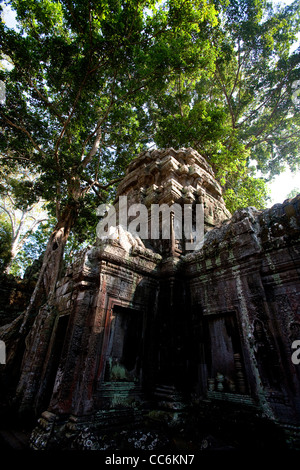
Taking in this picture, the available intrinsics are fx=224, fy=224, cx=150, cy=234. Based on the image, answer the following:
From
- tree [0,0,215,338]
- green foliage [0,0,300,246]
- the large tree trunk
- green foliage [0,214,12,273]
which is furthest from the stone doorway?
green foliage [0,214,12,273]

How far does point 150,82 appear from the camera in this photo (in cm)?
844

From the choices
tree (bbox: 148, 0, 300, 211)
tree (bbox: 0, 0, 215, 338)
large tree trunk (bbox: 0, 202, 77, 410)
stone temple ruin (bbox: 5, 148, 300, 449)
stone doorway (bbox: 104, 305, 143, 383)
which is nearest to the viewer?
stone temple ruin (bbox: 5, 148, 300, 449)

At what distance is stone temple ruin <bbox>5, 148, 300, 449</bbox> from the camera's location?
9.66 ft

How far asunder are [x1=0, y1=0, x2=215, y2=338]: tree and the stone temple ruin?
11.2 feet

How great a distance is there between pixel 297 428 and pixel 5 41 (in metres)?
10.6

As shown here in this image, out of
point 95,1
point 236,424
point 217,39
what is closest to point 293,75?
point 217,39

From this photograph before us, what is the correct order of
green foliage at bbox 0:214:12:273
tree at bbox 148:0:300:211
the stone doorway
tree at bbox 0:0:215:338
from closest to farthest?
the stone doorway
tree at bbox 0:0:215:338
tree at bbox 148:0:300:211
green foliage at bbox 0:214:12:273

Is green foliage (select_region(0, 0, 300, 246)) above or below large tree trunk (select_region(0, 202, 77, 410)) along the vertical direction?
above

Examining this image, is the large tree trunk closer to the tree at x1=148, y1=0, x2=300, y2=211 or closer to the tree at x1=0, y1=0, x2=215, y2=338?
the tree at x1=0, y1=0, x2=215, y2=338

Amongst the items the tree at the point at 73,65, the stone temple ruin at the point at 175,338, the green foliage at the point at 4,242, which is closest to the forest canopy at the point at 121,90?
the tree at the point at 73,65

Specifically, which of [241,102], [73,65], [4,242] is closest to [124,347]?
[73,65]

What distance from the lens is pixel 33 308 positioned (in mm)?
6371

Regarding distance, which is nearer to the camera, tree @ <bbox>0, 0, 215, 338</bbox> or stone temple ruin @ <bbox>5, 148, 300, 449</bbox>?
stone temple ruin @ <bbox>5, 148, 300, 449</bbox>

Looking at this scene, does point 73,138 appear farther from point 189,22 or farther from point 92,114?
point 189,22
